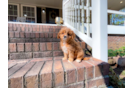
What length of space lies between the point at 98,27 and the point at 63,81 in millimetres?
863

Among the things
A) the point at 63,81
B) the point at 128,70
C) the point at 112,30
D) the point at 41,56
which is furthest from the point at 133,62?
the point at 112,30

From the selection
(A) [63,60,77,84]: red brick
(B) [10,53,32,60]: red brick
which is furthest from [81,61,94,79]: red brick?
(B) [10,53,32,60]: red brick

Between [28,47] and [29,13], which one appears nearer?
[28,47]

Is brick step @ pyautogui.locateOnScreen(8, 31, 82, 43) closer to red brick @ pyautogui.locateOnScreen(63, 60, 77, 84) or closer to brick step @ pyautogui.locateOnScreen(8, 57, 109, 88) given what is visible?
brick step @ pyautogui.locateOnScreen(8, 57, 109, 88)

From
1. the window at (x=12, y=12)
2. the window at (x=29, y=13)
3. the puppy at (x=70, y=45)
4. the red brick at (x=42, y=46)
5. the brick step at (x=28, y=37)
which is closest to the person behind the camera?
the puppy at (x=70, y=45)

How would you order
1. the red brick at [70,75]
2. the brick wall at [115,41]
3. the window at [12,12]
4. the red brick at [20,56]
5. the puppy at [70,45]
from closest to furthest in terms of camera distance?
the red brick at [70,75] < the puppy at [70,45] < the red brick at [20,56] < the brick wall at [115,41] < the window at [12,12]

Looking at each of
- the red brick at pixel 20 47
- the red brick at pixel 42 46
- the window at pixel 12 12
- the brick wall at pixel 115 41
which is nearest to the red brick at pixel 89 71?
the red brick at pixel 42 46

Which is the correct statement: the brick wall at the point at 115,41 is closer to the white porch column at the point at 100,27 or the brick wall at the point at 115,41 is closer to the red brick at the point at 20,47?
the white porch column at the point at 100,27

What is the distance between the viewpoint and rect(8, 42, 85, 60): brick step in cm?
115

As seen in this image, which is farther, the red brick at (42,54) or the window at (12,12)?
the window at (12,12)

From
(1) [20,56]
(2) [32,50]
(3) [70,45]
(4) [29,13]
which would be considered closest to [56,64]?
(3) [70,45]

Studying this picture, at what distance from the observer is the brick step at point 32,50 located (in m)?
1.15

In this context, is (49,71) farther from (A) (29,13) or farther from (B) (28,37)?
(A) (29,13)

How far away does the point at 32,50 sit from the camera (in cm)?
122
